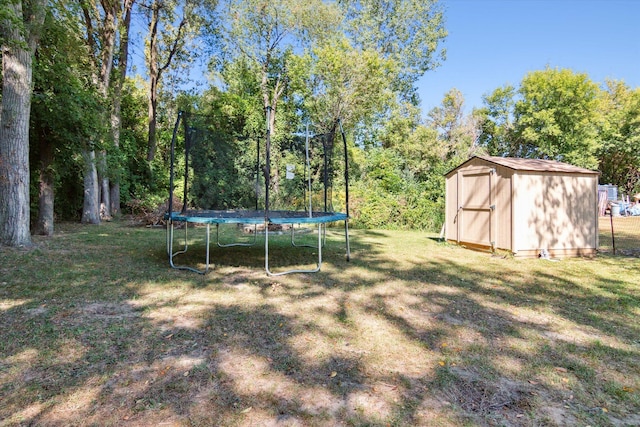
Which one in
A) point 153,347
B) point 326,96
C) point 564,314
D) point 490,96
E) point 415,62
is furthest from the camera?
point 490,96

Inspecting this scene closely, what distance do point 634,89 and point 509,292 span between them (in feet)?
101

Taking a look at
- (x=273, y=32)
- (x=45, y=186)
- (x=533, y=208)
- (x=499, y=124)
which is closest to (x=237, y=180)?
(x=45, y=186)

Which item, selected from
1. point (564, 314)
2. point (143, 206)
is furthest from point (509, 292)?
point (143, 206)

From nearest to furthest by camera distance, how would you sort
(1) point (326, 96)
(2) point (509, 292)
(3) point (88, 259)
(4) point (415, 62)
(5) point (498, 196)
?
(2) point (509, 292)
(3) point (88, 259)
(5) point (498, 196)
(1) point (326, 96)
(4) point (415, 62)

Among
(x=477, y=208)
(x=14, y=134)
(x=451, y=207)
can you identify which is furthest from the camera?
(x=451, y=207)

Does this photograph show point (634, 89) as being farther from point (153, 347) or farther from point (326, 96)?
point (153, 347)

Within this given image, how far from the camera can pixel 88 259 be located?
15.6ft

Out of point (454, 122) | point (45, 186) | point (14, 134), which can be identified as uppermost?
point (454, 122)

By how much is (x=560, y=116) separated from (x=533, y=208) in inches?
768

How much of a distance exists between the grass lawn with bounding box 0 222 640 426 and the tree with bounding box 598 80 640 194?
2447 centimetres

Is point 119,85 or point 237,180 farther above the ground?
point 119,85

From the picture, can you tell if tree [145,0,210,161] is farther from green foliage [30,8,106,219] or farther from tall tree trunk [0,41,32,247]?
tall tree trunk [0,41,32,247]

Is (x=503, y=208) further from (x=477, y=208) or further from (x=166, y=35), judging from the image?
(x=166, y=35)

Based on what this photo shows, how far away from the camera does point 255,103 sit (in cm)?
1716
